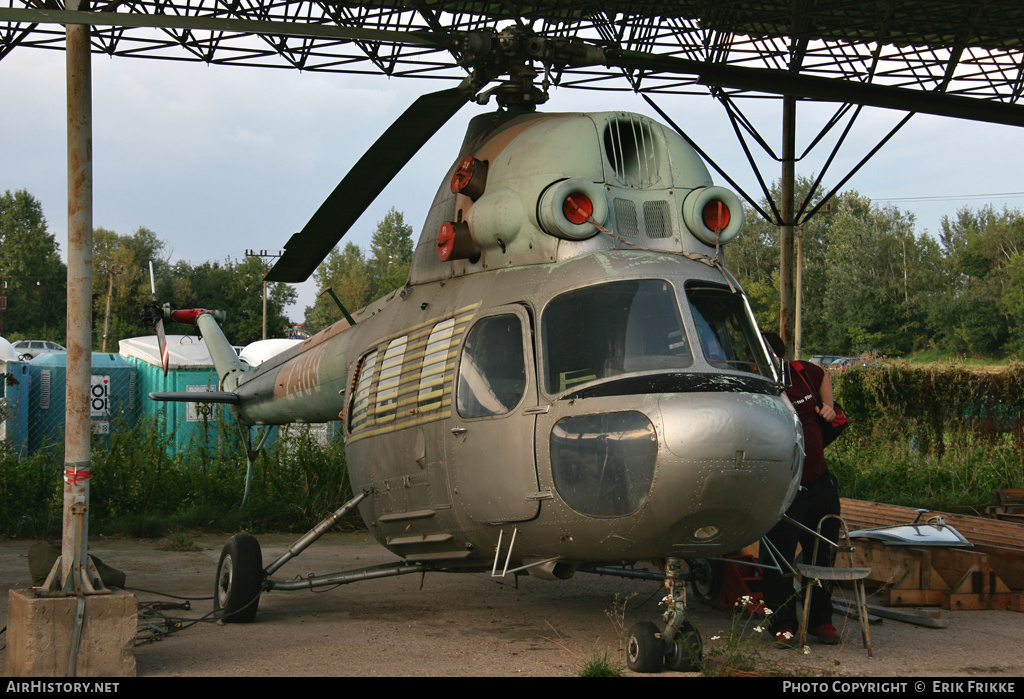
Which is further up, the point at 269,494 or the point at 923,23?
the point at 923,23

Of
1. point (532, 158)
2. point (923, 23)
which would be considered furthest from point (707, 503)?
point (923, 23)

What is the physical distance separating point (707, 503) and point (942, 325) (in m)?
57.0

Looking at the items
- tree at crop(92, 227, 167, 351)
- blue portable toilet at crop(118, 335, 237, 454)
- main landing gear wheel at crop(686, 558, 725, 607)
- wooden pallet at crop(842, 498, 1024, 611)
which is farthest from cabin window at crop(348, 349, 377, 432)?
tree at crop(92, 227, 167, 351)

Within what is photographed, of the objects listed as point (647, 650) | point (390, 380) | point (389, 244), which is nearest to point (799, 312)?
point (390, 380)

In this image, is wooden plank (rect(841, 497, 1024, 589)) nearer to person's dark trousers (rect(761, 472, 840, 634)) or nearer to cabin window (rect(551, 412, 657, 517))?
person's dark trousers (rect(761, 472, 840, 634))

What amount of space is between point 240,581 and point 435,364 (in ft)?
7.70

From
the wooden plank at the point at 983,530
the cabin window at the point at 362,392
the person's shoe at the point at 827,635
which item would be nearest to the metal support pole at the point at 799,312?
the wooden plank at the point at 983,530

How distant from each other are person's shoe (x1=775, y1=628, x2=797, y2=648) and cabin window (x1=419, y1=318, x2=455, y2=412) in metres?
2.54

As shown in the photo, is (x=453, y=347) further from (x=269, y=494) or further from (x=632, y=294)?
(x=269, y=494)

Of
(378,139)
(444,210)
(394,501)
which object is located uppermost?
(378,139)

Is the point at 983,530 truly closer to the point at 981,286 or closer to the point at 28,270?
the point at 981,286

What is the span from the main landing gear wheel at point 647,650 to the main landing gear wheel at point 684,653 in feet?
0.17

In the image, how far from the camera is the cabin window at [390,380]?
21.9 ft
